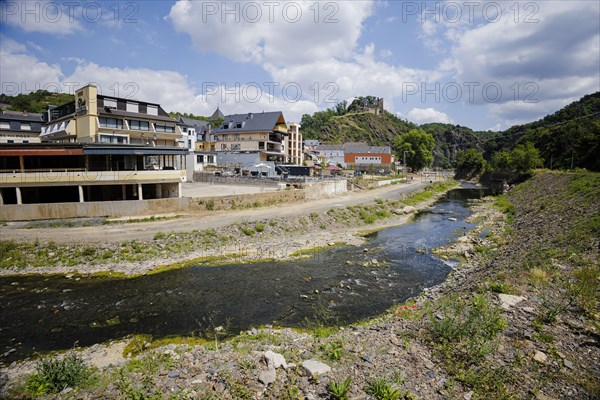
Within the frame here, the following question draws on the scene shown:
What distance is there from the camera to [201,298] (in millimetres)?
14828

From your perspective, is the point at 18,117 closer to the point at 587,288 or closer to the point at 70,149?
the point at 70,149

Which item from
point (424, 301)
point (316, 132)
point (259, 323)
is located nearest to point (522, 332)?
point (424, 301)

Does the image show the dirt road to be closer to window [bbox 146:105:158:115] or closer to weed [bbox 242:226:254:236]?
weed [bbox 242:226:254:236]

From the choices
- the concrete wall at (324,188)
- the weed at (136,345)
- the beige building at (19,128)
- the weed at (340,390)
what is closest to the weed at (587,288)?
the weed at (340,390)

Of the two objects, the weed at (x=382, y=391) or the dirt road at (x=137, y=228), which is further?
the dirt road at (x=137, y=228)

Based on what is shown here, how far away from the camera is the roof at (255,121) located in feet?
191

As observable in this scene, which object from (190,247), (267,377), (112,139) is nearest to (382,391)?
(267,377)

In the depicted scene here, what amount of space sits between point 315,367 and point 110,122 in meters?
38.2

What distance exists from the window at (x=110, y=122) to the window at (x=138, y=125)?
1.07m

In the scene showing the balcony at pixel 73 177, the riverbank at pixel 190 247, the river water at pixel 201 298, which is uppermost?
the balcony at pixel 73 177

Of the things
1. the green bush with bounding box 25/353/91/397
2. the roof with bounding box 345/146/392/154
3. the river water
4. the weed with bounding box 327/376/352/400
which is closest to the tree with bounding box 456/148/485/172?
the roof with bounding box 345/146/392/154

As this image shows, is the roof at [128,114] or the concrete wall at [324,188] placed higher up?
the roof at [128,114]

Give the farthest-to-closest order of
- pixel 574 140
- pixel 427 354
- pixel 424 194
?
pixel 574 140 < pixel 424 194 < pixel 427 354

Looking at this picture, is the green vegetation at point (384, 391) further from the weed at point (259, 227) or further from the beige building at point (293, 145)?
the beige building at point (293, 145)
